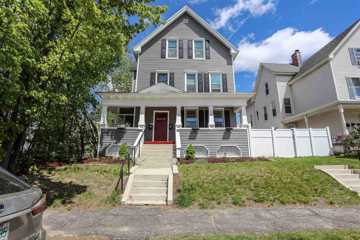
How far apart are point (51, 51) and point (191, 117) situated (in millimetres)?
10223

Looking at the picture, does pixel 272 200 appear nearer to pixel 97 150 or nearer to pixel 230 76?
pixel 97 150

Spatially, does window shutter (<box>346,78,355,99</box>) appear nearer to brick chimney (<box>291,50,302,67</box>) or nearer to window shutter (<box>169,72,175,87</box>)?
brick chimney (<box>291,50,302,67</box>)

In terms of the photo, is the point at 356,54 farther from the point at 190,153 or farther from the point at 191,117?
the point at 190,153

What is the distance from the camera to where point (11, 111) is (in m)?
6.17

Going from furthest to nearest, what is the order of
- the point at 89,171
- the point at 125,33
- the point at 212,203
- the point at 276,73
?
the point at 276,73, the point at 89,171, the point at 125,33, the point at 212,203

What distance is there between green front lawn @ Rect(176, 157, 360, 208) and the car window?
15.2 ft

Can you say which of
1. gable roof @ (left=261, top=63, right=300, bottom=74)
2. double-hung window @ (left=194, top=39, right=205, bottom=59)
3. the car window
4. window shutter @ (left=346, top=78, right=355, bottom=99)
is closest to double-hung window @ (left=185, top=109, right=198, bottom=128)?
double-hung window @ (left=194, top=39, right=205, bottom=59)

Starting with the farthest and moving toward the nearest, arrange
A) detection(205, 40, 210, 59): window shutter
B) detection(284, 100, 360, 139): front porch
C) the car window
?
detection(205, 40, 210, 59): window shutter, detection(284, 100, 360, 139): front porch, the car window

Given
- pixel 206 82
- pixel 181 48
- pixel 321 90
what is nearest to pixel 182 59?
pixel 181 48

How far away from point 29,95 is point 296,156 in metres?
13.4

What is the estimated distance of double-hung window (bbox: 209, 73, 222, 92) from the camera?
15723 mm

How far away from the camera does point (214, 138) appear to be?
41.1 ft

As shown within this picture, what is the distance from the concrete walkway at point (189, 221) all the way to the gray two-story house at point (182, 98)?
19.5ft

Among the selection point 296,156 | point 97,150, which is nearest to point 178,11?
point 97,150
